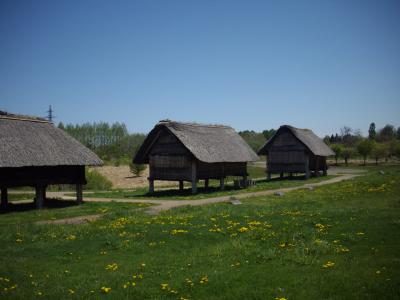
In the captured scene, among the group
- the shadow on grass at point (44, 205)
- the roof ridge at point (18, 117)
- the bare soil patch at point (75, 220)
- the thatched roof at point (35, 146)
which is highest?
the roof ridge at point (18, 117)

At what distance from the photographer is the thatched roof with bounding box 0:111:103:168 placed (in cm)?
2328

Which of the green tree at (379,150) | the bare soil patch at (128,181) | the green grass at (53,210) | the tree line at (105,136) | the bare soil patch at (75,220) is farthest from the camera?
the tree line at (105,136)

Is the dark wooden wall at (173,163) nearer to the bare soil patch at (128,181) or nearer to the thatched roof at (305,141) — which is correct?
the thatched roof at (305,141)

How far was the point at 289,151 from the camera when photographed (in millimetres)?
48219

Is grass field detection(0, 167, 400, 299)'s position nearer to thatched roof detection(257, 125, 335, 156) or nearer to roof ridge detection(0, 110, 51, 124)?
roof ridge detection(0, 110, 51, 124)

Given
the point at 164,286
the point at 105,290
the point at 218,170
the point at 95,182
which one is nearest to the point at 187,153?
the point at 218,170

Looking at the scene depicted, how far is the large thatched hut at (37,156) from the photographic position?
23516 millimetres

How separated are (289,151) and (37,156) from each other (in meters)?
31.2

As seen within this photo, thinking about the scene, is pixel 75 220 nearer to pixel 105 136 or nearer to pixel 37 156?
pixel 37 156

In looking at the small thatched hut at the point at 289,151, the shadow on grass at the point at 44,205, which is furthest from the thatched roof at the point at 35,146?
the small thatched hut at the point at 289,151

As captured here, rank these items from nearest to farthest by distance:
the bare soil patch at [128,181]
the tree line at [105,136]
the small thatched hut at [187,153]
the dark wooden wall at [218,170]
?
the small thatched hut at [187,153], the dark wooden wall at [218,170], the bare soil patch at [128,181], the tree line at [105,136]

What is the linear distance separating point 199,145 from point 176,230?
60.5ft

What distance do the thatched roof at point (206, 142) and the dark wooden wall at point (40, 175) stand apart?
852 cm

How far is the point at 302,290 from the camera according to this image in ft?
28.8
